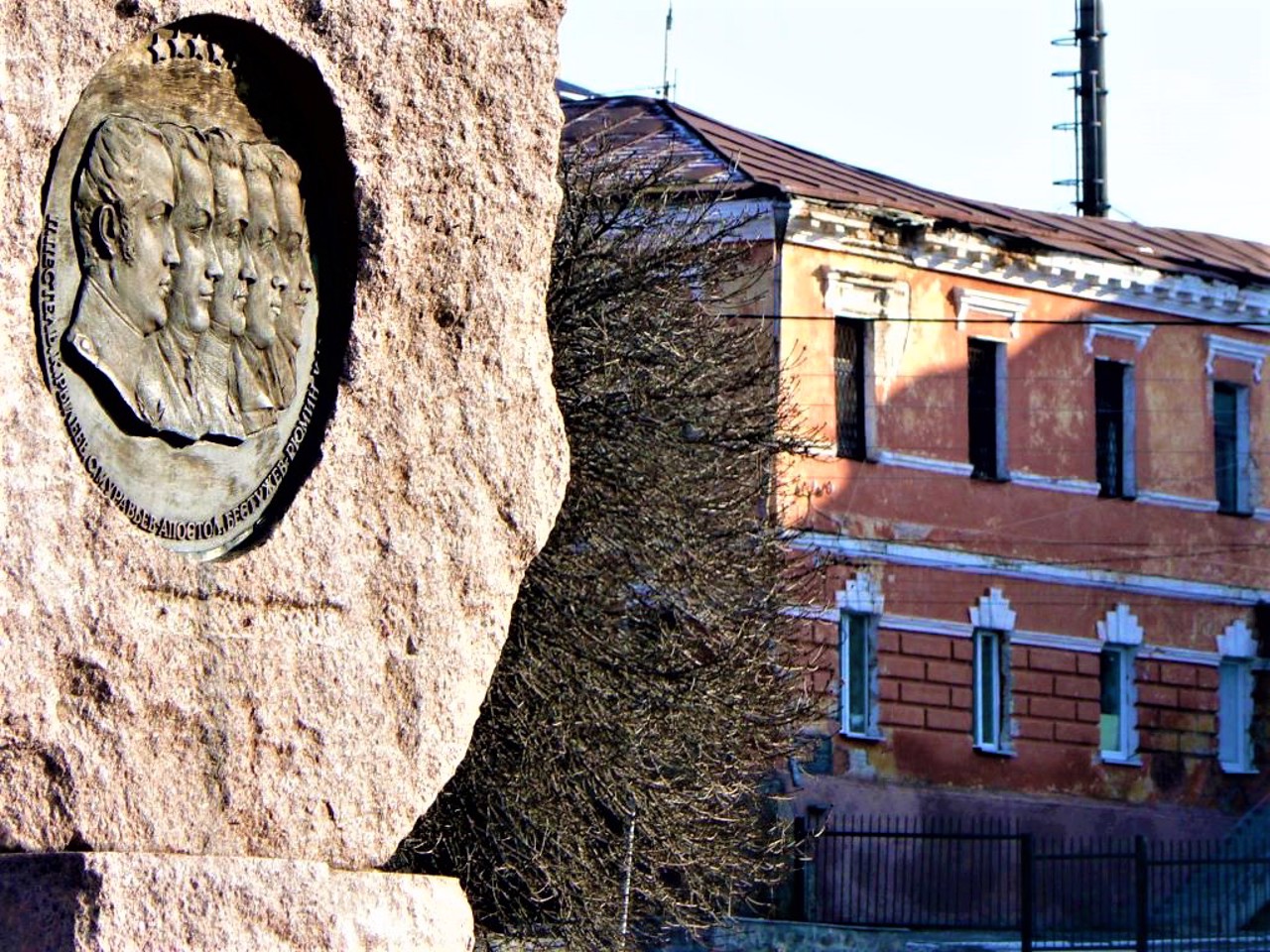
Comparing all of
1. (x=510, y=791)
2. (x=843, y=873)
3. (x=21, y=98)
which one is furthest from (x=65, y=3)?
(x=843, y=873)

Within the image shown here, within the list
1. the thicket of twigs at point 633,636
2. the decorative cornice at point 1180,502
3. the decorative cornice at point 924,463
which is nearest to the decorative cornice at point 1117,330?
the decorative cornice at point 1180,502

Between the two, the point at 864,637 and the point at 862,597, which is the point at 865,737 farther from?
the point at 862,597

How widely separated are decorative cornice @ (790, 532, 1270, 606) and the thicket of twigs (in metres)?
6.43

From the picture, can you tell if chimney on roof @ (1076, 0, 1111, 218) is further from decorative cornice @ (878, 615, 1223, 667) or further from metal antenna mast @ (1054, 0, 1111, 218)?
decorative cornice @ (878, 615, 1223, 667)

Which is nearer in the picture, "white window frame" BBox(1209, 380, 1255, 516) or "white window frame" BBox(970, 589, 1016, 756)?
"white window frame" BBox(970, 589, 1016, 756)

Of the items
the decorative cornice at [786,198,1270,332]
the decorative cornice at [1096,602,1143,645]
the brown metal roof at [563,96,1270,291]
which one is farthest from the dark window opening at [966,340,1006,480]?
the decorative cornice at [1096,602,1143,645]

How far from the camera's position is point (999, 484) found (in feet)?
78.1

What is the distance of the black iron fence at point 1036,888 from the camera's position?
786 inches

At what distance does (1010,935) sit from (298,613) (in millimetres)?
16864

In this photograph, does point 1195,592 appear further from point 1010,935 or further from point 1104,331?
point 1010,935

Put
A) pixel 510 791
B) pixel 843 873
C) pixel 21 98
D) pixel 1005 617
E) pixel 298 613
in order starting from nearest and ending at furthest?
1. pixel 21 98
2. pixel 298 613
3. pixel 510 791
4. pixel 843 873
5. pixel 1005 617

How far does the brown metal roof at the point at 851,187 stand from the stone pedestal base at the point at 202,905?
1620 centimetres

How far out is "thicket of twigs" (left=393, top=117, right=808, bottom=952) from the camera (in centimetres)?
1212

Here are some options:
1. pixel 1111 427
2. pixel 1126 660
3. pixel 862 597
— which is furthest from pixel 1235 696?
pixel 862 597
